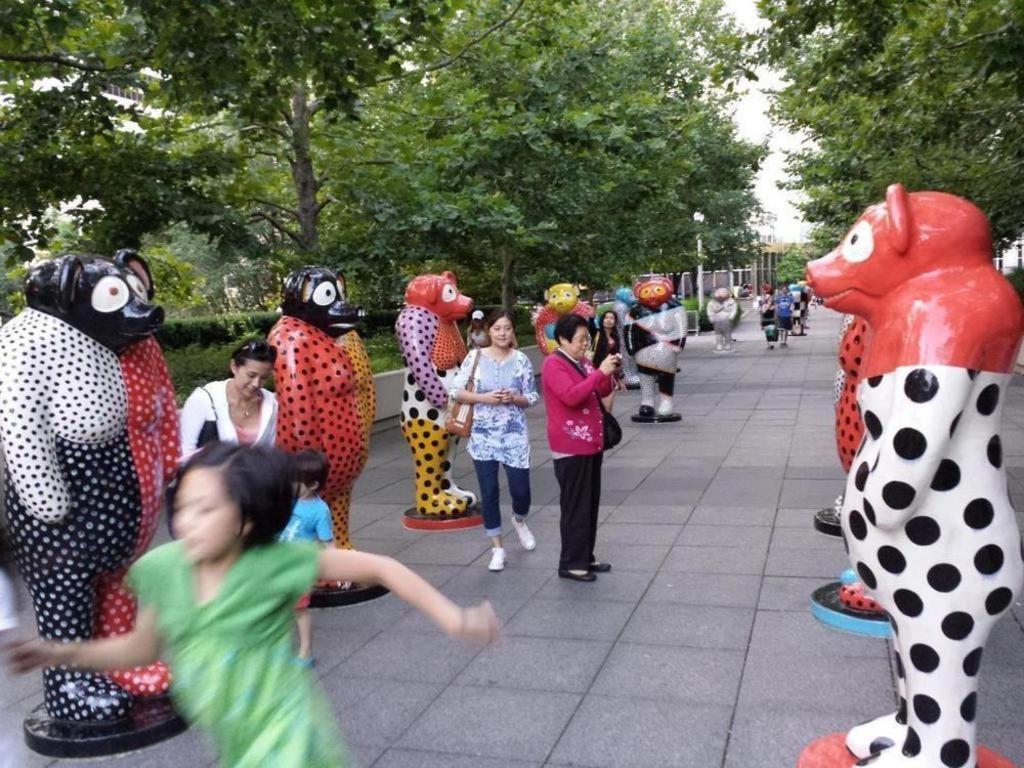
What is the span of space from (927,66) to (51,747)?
31.3 ft

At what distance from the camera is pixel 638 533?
6.78 m

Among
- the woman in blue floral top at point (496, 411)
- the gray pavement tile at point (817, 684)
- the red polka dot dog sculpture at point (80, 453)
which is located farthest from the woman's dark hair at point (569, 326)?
the red polka dot dog sculpture at point (80, 453)

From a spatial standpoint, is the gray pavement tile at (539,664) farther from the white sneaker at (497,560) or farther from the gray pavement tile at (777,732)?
the white sneaker at (497,560)

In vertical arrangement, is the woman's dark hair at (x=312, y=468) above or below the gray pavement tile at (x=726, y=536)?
above

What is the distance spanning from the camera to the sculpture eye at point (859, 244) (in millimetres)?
3100

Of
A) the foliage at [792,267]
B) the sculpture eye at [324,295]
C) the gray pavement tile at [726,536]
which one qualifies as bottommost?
the foliage at [792,267]

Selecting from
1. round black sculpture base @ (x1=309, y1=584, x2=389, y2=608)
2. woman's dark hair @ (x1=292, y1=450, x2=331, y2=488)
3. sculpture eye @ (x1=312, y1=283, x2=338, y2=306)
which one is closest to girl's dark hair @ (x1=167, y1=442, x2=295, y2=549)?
woman's dark hair @ (x1=292, y1=450, x2=331, y2=488)

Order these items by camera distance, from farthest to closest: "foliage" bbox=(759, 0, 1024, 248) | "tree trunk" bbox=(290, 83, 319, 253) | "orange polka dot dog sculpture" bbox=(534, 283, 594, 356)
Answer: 1. "tree trunk" bbox=(290, 83, 319, 253)
2. "orange polka dot dog sculpture" bbox=(534, 283, 594, 356)
3. "foliage" bbox=(759, 0, 1024, 248)

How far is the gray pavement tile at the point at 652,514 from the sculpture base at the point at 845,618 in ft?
6.89

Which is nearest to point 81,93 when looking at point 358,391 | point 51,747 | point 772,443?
point 358,391

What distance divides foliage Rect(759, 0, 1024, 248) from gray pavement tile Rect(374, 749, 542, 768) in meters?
6.06

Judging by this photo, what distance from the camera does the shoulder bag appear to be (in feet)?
20.2

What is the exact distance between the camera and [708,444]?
1059 cm

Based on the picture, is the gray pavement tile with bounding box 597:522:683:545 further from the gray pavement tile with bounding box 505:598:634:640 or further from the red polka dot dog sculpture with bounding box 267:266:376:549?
the red polka dot dog sculpture with bounding box 267:266:376:549
